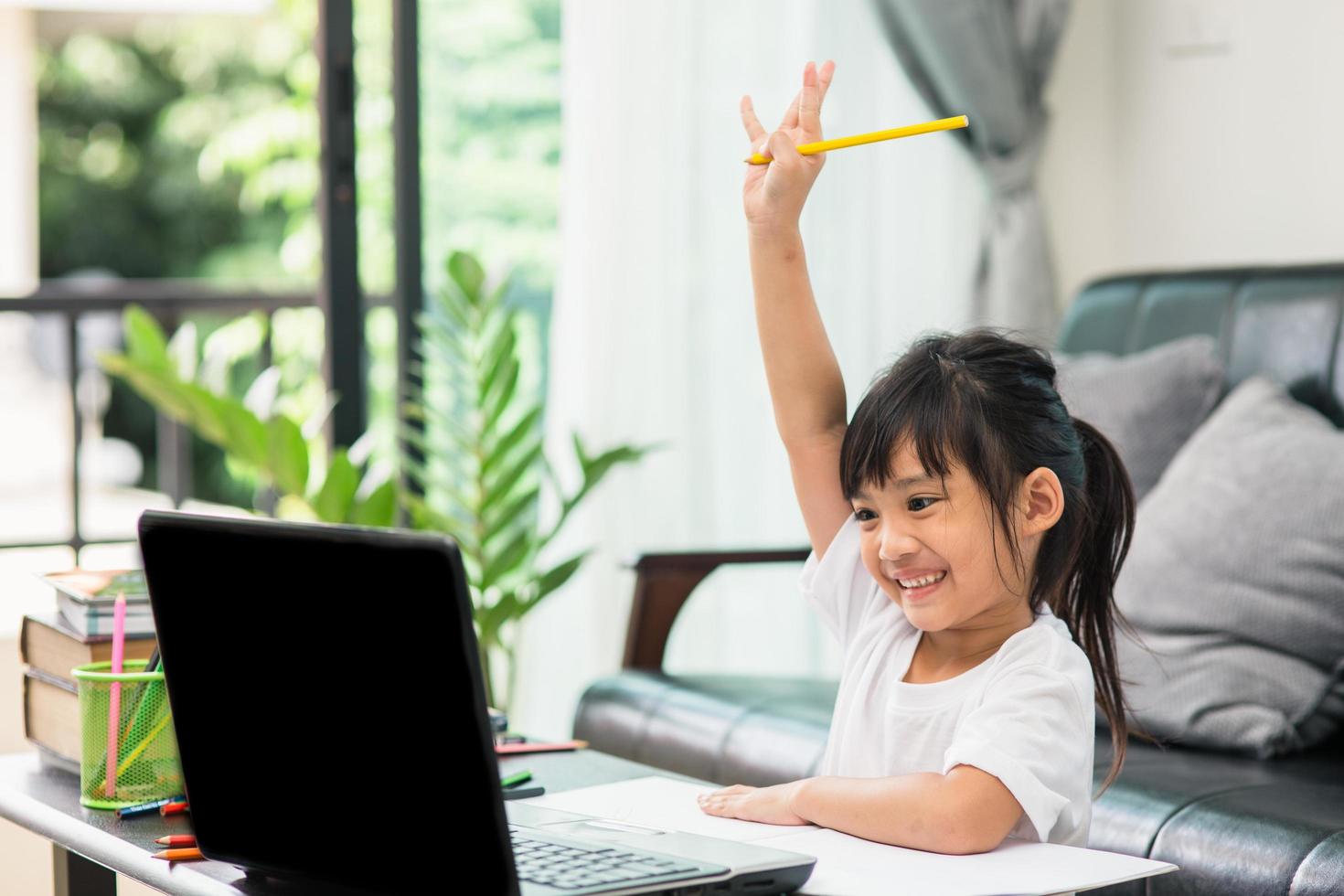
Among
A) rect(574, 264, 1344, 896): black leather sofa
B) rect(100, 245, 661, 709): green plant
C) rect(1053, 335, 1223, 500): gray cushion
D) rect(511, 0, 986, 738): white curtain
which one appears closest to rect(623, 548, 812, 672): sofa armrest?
rect(574, 264, 1344, 896): black leather sofa

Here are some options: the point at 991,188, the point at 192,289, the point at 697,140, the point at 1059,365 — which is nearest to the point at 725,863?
the point at 1059,365

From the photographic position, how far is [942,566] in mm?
1154

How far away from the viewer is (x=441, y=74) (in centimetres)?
299

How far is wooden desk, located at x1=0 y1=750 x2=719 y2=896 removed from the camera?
1002 millimetres

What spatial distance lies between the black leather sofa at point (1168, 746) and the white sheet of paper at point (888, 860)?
0.58m

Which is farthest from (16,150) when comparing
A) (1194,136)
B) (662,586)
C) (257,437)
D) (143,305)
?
(662,586)

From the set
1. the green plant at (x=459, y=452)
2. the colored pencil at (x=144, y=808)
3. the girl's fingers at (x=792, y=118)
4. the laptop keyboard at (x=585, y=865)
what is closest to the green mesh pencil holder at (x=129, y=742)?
the colored pencil at (x=144, y=808)

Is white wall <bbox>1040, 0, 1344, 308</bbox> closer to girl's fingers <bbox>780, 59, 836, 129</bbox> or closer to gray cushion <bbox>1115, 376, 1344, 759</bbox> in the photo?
gray cushion <bbox>1115, 376, 1344, 759</bbox>

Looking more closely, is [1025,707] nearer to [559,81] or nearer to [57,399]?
[559,81]

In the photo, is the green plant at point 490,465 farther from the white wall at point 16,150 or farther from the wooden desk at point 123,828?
the white wall at point 16,150

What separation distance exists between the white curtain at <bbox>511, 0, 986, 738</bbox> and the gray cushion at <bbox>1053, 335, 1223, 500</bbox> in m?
0.87

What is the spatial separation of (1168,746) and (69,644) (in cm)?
122

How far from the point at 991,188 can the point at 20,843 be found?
82.5 inches

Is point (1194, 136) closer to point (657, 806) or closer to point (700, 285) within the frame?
point (700, 285)
